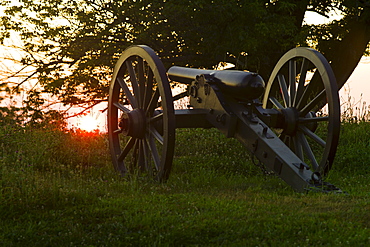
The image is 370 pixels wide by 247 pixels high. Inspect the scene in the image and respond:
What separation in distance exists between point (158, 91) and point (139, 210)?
6.06 ft

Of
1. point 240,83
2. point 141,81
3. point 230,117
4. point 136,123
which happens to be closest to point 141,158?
point 136,123

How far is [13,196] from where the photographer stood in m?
5.10

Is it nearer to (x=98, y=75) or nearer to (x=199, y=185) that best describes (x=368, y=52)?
(x=98, y=75)

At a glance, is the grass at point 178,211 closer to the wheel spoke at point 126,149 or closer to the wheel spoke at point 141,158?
the wheel spoke at point 126,149

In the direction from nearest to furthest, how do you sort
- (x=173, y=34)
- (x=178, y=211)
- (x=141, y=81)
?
(x=178, y=211) < (x=141, y=81) < (x=173, y=34)

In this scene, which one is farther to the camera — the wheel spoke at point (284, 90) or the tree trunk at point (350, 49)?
the tree trunk at point (350, 49)

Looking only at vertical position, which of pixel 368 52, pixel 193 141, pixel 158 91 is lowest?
pixel 193 141

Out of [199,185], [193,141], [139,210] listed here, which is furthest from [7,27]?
[139,210]

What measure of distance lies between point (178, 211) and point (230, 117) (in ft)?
6.29

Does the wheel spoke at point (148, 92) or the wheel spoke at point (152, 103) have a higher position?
the wheel spoke at point (148, 92)

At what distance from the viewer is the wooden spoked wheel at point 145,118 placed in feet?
19.8

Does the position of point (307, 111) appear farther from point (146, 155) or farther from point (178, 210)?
point (178, 210)

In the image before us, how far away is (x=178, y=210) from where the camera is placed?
4930 millimetres

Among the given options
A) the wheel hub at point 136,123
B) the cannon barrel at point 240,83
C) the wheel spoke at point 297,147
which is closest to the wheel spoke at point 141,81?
the wheel hub at point 136,123
